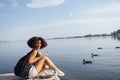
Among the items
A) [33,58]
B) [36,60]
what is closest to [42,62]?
[36,60]

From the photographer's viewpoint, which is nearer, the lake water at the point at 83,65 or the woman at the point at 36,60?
the woman at the point at 36,60

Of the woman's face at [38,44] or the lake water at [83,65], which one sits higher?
the woman's face at [38,44]

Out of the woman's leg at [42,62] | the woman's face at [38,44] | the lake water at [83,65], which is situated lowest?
the lake water at [83,65]

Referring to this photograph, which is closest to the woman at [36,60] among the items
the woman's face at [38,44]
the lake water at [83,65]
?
the woman's face at [38,44]

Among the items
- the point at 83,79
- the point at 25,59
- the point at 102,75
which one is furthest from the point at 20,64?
the point at 102,75

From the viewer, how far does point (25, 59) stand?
30.2 feet

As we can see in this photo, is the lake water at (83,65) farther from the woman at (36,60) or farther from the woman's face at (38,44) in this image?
the woman's face at (38,44)

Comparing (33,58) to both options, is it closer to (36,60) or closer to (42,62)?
(36,60)

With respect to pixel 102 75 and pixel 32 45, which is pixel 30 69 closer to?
pixel 32 45

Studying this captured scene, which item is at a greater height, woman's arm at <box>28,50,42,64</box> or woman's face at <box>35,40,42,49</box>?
woman's face at <box>35,40,42,49</box>

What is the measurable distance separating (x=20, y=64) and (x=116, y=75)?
25.4 meters

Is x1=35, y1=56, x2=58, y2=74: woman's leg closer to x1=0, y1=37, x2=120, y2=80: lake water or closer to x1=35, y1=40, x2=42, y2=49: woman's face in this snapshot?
x1=35, y1=40, x2=42, y2=49: woman's face

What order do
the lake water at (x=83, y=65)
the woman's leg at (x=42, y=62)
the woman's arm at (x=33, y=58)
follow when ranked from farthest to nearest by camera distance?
1. the lake water at (x=83, y=65)
2. the woman's leg at (x=42, y=62)
3. the woman's arm at (x=33, y=58)

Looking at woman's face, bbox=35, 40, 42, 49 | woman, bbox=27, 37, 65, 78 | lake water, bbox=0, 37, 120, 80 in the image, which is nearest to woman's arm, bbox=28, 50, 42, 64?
woman, bbox=27, 37, 65, 78
